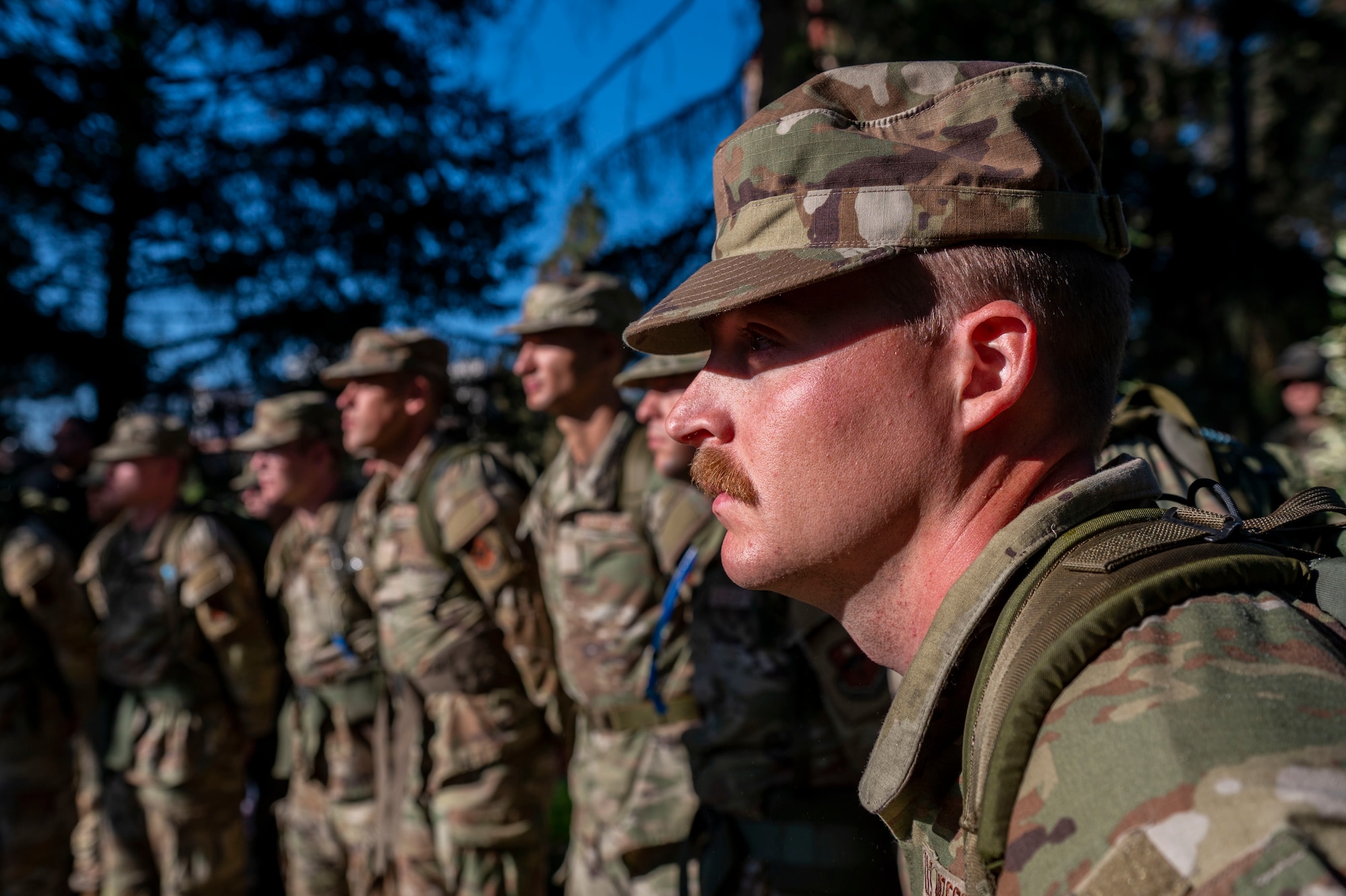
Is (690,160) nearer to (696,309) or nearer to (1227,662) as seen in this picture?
(696,309)

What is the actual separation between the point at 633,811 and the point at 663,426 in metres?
1.48

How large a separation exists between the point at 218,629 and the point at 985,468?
18.2 feet

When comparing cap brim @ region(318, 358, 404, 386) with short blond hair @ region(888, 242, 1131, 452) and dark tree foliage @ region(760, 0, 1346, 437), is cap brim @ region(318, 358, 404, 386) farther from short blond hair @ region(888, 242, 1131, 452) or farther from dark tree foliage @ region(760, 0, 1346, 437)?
short blond hair @ region(888, 242, 1131, 452)

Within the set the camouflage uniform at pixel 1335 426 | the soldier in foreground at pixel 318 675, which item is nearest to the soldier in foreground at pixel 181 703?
the soldier in foreground at pixel 318 675

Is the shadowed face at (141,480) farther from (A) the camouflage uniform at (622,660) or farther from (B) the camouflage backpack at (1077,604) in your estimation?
(B) the camouflage backpack at (1077,604)

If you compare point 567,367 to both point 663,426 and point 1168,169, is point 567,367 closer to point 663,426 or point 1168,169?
point 663,426

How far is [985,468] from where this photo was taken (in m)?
1.26

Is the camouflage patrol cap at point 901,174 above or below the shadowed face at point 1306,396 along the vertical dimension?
above

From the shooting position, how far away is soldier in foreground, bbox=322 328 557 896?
175 inches

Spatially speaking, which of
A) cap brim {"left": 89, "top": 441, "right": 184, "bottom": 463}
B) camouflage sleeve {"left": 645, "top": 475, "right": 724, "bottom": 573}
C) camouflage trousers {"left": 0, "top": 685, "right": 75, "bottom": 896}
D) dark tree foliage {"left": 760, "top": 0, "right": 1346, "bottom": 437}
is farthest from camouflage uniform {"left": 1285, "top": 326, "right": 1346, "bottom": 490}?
camouflage trousers {"left": 0, "top": 685, "right": 75, "bottom": 896}

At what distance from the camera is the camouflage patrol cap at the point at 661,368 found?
368 centimetres

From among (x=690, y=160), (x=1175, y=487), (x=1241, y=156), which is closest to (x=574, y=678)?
(x=1175, y=487)

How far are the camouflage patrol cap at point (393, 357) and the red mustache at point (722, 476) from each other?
13.3 feet

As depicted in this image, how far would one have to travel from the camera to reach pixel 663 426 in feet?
12.1
